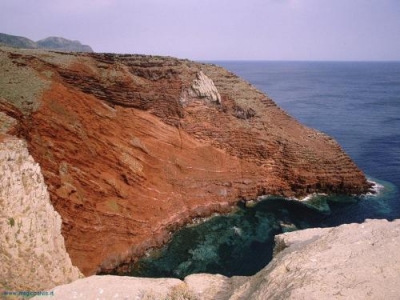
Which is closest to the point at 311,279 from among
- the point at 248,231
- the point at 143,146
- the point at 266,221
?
the point at 248,231

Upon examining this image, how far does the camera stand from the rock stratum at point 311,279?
929 cm

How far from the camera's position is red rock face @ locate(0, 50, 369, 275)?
2094 cm

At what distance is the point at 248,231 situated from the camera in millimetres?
26797

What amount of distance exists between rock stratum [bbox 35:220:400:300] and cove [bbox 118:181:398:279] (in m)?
6.80

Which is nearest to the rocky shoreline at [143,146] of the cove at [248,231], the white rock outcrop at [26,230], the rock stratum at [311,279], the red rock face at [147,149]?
the red rock face at [147,149]

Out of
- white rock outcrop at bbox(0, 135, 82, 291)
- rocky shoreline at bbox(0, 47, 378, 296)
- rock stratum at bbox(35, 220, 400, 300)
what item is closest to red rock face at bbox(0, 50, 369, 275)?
rocky shoreline at bbox(0, 47, 378, 296)

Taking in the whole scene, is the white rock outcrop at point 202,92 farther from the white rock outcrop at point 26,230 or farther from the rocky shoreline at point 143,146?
the white rock outcrop at point 26,230

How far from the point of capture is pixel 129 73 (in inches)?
1068

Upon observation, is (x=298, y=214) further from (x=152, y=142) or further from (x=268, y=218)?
(x=152, y=142)

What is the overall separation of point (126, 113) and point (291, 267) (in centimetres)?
1788

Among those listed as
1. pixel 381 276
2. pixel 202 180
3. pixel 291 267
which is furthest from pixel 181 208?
pixel 381 276

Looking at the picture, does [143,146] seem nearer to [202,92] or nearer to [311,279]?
[202,92]

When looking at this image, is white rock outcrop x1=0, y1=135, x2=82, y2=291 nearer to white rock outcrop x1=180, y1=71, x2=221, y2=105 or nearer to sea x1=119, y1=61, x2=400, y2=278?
sea x1=119, y1=61, x2=400, y2=278

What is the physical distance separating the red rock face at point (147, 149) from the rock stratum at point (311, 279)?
690 cm
